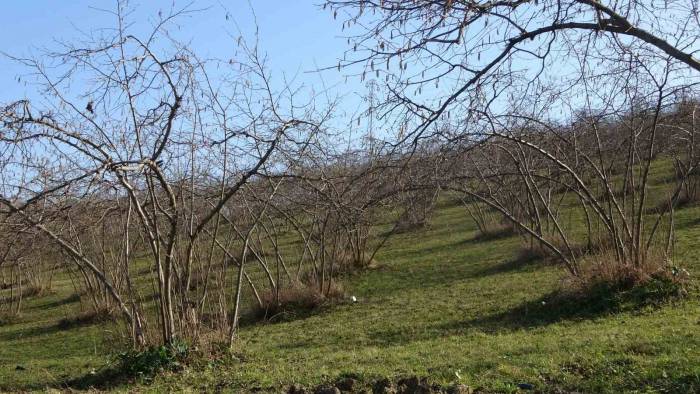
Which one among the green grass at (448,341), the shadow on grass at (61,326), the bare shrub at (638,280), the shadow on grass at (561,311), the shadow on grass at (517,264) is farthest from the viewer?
the shadow on grass at (61,326)

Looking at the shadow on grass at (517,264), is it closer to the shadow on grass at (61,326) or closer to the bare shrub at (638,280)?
the bare shrub at (638,280)

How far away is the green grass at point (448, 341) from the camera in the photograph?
20.2 feet

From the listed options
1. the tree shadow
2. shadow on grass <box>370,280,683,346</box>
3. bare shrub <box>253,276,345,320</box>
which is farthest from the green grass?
the tree shadow

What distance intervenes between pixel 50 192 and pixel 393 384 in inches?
144

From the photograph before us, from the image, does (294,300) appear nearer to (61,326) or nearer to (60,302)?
(61,326)

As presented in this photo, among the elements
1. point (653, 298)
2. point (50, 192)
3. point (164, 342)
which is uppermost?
point (50, 192)

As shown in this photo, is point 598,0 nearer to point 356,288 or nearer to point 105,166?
point 105,166

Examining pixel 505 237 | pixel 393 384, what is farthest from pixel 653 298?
pixel 505 237

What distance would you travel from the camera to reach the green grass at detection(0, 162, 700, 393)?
6.15m

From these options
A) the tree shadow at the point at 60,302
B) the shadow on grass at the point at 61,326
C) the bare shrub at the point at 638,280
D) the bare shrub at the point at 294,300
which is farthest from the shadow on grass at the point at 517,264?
the tree shadow at the point at 60,302

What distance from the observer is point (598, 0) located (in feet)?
17.2

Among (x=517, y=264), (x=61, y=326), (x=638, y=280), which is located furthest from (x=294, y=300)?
(x=638, y=280)

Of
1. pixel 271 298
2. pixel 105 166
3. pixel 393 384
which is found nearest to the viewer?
pixel 393 384

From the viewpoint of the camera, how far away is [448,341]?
8906 mm
